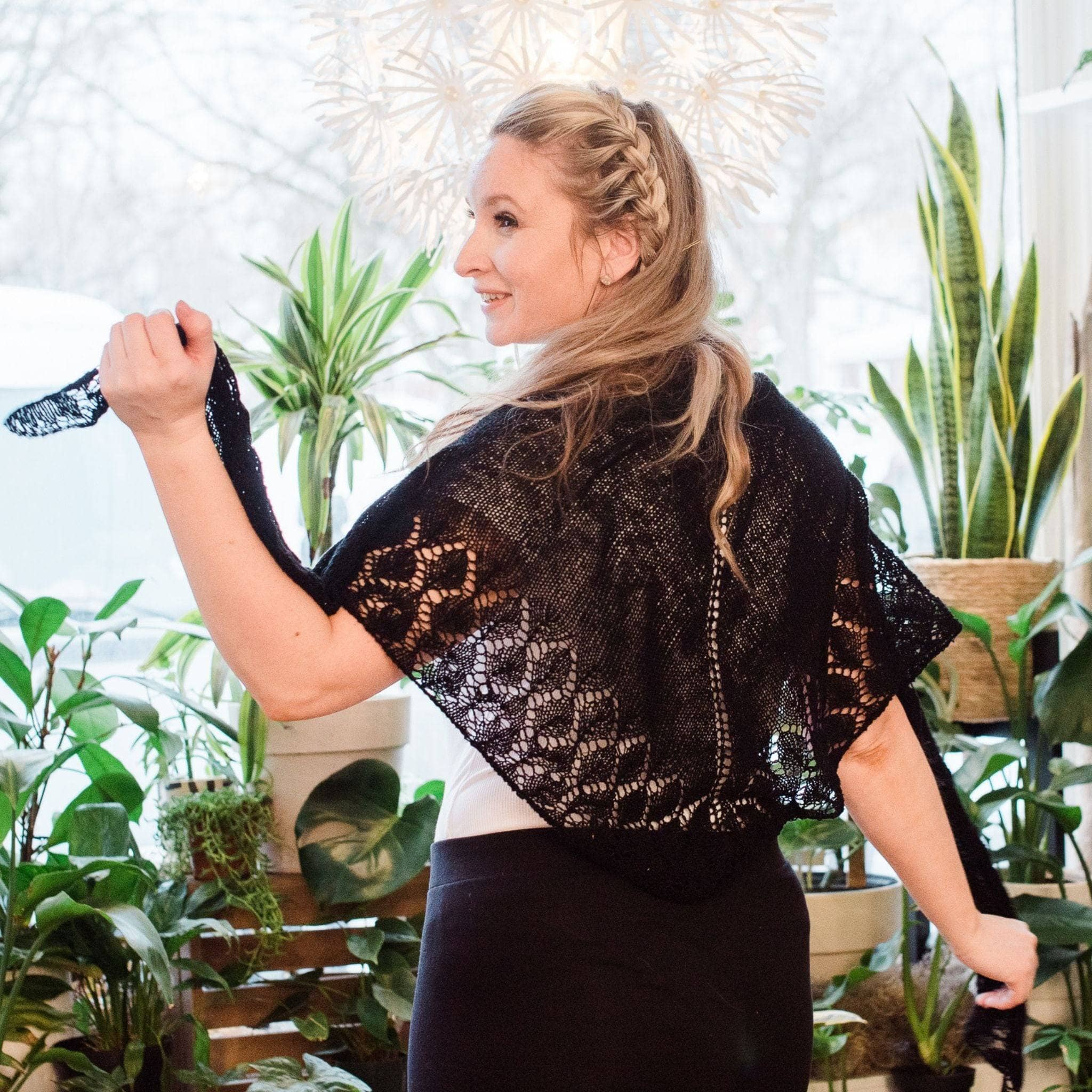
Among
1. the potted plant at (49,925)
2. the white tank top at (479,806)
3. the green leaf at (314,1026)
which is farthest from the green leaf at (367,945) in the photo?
the white tank top at (479,806)

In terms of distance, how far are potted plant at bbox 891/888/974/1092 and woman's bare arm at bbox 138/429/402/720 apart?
65.1 inches

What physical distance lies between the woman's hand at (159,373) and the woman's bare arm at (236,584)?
0.04ft

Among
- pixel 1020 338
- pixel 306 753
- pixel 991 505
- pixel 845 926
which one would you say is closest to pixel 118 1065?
pixel 306 753

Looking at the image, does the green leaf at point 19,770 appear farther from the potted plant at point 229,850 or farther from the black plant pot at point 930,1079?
the black plant pot at point 930,1079

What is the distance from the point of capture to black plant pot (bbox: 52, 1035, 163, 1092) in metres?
2.02

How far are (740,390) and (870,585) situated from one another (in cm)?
22

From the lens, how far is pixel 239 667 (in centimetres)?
89

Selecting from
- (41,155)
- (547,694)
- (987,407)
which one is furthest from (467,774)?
(41,155)

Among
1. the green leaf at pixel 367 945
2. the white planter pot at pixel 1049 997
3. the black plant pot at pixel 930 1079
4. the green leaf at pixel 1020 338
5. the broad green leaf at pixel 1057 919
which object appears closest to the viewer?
the green leaf at pixel 367 945

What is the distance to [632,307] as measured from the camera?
112cm

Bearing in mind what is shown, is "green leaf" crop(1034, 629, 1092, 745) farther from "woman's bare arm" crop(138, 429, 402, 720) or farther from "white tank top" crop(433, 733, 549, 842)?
"woman's bare arm" crop(138, 429, 402, 720)

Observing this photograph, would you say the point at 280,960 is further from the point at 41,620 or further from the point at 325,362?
the point at 325,362

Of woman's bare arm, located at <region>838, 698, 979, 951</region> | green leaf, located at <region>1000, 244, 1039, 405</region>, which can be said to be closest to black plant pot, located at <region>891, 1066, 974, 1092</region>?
woman's bare arm, located at <region>838, 698, 979, 951</region>

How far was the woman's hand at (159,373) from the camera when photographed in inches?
33.9
